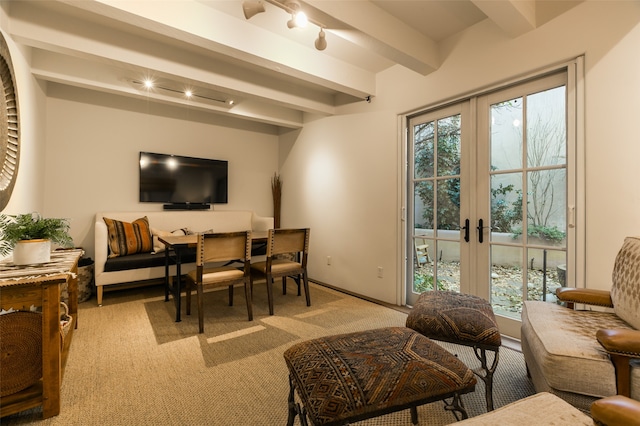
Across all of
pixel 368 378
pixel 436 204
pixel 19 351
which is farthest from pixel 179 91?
pixel 368 378

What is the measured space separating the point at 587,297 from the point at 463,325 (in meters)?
0.85

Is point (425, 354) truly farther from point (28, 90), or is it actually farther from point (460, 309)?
point (28, 90)

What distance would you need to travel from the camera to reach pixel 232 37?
2500 mm

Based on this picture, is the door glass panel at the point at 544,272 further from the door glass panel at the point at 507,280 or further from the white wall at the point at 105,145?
the white wall at the point at 105,145

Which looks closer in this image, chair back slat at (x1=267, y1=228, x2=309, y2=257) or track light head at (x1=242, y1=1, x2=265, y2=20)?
track light head at (x1=242, y1=1, x2=265, y2=20)

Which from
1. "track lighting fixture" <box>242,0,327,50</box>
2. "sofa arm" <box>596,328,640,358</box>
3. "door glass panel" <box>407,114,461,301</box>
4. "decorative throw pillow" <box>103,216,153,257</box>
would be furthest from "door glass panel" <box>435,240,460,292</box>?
"decorative throw pillow" <box>103,216,153,257</box>

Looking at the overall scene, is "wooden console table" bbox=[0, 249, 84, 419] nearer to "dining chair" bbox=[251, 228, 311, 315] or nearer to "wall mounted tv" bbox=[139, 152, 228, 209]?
"dining chair" bbox=[251, 228, 311, 315]

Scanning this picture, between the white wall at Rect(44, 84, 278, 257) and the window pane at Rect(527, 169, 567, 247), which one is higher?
the white wall at Rect(44, 84, 278, 257)

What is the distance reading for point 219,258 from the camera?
105 inches

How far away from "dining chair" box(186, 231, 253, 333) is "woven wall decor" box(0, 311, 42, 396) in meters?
1.12

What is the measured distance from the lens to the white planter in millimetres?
1643

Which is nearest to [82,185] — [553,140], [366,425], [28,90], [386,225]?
[28,90]

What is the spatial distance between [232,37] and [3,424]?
9.56 ft

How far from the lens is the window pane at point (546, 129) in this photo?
2213mm
